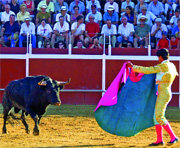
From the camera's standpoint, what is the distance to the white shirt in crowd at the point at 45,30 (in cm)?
1459

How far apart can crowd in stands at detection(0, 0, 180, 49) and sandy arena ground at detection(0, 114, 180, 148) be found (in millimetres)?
3782

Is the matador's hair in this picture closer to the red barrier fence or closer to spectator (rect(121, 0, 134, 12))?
the red barrier fence

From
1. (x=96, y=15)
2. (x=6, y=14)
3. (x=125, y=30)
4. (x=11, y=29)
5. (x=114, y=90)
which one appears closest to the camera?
(x=114, y=90)

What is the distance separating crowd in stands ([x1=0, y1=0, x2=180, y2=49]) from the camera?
573 inches

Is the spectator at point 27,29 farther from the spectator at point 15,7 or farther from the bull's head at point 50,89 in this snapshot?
the bull's head at point 50,89

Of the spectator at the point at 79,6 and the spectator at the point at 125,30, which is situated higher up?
the spectator at the point at 79,6

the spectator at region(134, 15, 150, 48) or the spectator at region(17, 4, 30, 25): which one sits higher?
the spectator at region(17, 4, 30, 25)

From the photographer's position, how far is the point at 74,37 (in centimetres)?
1474

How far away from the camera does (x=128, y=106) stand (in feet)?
27.5

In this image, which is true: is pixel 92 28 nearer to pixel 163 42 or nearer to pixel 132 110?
pixel 163 42

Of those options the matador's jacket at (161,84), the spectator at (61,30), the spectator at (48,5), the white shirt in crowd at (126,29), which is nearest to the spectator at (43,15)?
the spectator at (48,5)

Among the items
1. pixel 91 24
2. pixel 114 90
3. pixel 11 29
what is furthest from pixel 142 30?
pixel 114 90

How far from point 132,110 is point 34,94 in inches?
83.3

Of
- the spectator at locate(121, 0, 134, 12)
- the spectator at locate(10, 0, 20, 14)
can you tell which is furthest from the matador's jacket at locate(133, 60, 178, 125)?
the spectator at locate(10, 0, 20, 14)
